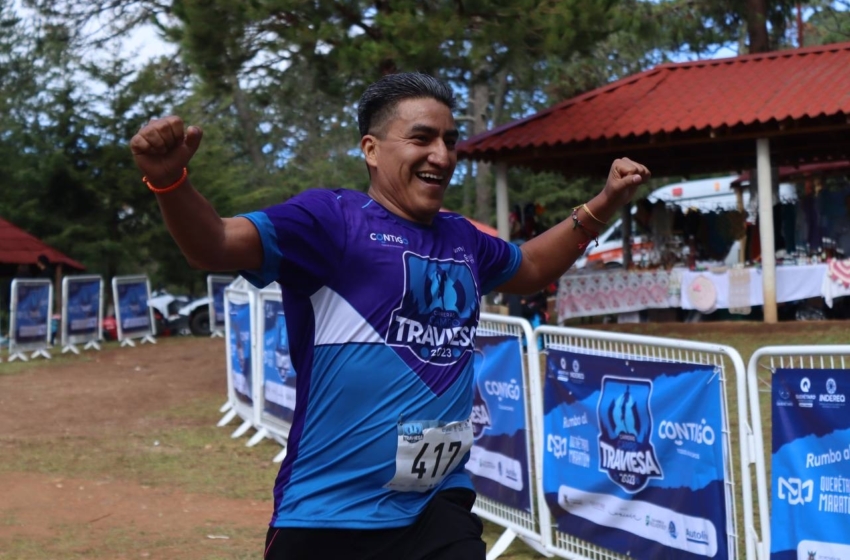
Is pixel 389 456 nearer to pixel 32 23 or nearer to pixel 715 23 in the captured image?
pixel 715 23

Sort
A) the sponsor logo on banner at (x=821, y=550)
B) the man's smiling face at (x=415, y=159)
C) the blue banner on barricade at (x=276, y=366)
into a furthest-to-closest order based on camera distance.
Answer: the blue banner on barricade at (x=276, y=366)
the sponsor logo on banner at (x=821, y=550)
the man's smiling face at (x=415, y=159)

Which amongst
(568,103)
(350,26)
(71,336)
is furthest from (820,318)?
(71,336)

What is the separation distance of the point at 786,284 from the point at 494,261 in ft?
44.2

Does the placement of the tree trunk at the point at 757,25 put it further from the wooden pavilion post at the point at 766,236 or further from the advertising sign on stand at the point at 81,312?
the advertising sign on stand at the point at 81,312

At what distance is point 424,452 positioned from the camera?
2812mm

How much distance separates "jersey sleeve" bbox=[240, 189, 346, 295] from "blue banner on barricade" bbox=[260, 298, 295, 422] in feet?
21.8

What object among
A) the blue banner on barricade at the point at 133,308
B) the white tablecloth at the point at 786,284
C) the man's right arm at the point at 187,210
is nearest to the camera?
the man's right arm at the point at 187,210

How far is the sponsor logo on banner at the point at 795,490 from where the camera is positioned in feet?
14.4

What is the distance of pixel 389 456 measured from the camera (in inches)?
109

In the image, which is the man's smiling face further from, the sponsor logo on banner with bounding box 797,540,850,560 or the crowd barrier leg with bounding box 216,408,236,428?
the crowd barrier leg with bounding box 216,408,236,428

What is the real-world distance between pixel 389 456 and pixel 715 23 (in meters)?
20.3

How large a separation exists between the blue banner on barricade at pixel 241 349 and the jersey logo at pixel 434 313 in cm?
791

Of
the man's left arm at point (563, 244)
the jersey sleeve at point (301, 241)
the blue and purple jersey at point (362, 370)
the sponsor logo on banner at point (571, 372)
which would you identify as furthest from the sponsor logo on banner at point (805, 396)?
the jersey sleeve at point (301, 241)

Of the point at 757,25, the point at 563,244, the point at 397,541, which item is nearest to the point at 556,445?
the point at 563,244
